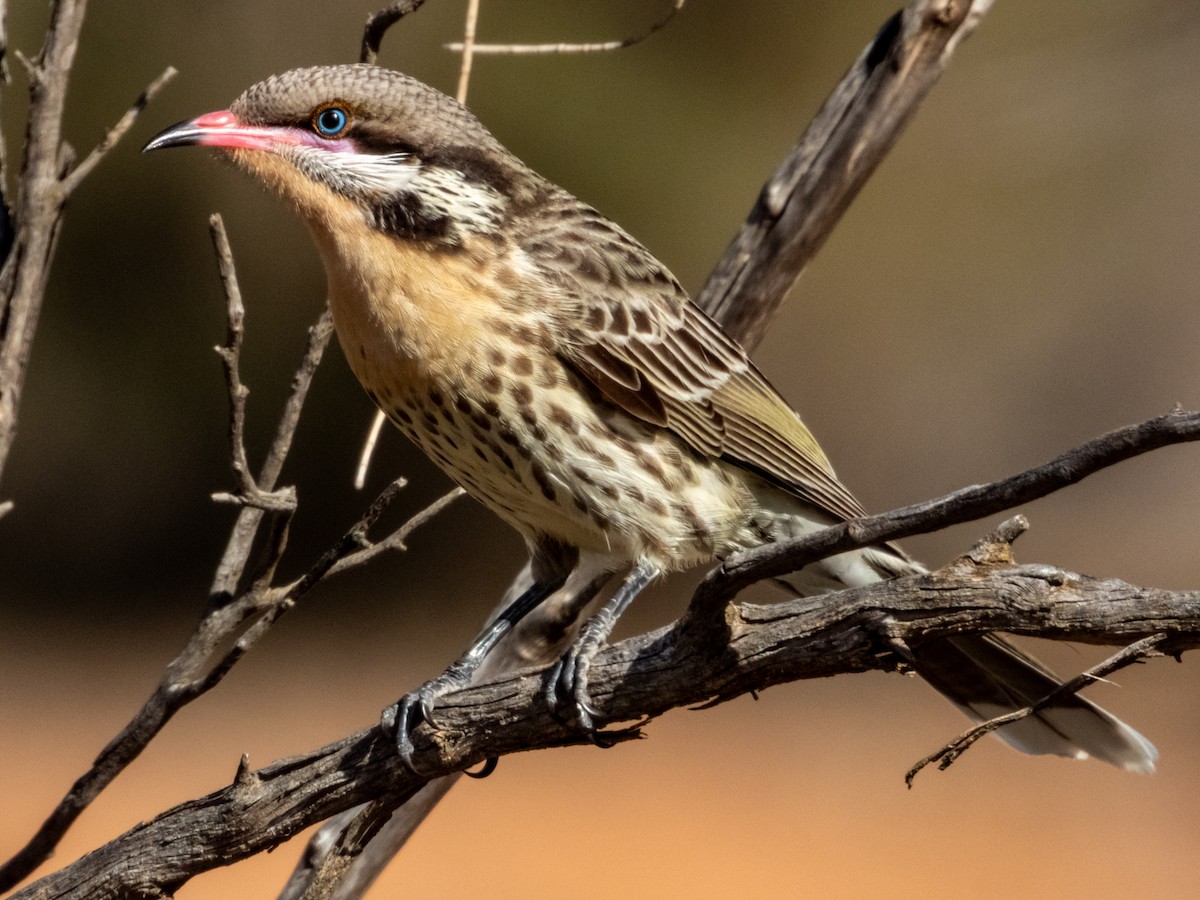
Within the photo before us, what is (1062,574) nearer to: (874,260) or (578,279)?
(578,279)

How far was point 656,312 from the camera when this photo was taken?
4695 mm

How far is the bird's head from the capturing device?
4074 millimetres

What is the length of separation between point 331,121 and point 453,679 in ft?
5.50

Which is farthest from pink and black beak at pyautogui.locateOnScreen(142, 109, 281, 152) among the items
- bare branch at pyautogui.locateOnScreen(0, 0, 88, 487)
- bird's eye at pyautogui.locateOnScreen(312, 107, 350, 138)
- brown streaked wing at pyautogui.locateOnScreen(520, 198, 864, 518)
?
brown streaked wing at pyautogui.locateOnScreen(520, 198, 864, 518)

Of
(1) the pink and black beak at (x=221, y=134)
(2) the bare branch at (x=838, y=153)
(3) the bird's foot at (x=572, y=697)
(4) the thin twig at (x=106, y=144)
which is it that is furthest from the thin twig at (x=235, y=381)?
(2) the bare branch at (x=838, y=153)

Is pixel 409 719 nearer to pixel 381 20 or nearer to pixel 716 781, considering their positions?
pixel 381 20

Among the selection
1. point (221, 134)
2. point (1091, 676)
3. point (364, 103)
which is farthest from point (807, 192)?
point (1091, 676)

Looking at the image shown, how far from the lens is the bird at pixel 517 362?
13.3ft

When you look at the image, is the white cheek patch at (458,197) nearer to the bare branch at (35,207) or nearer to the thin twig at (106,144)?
the thin twig at (106,144)

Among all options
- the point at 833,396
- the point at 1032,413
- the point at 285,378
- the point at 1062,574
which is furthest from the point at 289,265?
the point at 1062,574

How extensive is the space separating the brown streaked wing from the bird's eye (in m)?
0.65

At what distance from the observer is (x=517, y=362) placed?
4.10m

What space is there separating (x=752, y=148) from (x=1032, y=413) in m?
3.61

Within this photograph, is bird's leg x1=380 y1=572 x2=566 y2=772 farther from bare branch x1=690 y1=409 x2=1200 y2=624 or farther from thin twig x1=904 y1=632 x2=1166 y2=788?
thin twig x1=904 y1=632 x2=1166 y2=788
